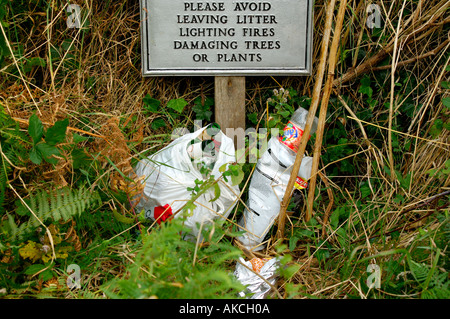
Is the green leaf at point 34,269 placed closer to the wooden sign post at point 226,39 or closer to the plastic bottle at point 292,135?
the wooden sign post at point 226,39

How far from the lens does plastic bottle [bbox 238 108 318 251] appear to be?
2162 millimetres

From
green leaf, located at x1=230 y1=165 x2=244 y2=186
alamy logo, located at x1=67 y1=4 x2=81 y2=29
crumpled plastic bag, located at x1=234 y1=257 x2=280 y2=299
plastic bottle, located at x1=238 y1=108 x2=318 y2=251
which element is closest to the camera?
crumpled plastic bag, located at x1=234 y1=257 x2=280 y2=299

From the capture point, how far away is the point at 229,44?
2.38m

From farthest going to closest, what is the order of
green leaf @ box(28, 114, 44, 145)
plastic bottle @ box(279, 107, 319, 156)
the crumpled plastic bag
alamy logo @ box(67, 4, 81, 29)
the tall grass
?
1. alamy logo @ box(67, 4, 81, 29)
2. plastic bottle @ box(279, 107, 319, 156)
3. the tall grass
4. the crumpled plastic bag
5. green leaf @ box(28, 114, 44, 145)

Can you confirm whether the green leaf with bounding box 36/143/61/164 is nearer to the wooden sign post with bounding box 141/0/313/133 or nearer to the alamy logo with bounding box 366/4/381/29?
the wooden sign post with bounding box 141/0/313/133

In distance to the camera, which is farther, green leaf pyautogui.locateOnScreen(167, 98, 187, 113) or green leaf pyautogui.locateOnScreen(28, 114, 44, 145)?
green leaf pyautogui.locateOnScreen(167, 98, 187, 113)

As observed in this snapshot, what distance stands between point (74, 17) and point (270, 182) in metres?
1.53

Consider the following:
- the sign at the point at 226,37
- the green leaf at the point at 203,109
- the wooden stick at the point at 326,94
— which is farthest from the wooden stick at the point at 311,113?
the green leaf at the point at 203,109

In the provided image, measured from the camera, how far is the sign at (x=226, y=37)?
2.34 meters

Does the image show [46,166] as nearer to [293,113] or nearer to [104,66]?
[104,66]

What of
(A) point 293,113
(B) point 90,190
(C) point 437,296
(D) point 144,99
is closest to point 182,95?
(D) point 144,99

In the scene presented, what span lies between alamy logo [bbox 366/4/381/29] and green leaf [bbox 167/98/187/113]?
1228mm

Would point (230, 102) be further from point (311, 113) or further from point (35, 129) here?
point (35, 129)

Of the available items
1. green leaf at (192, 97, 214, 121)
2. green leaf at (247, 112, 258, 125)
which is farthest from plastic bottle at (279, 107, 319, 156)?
green leaf at (192, 97, 214, 121)
